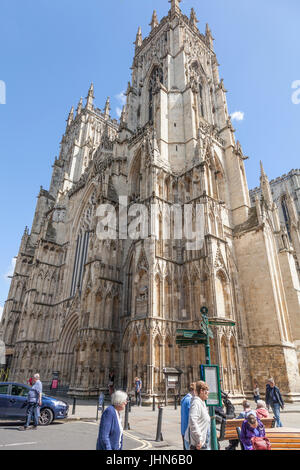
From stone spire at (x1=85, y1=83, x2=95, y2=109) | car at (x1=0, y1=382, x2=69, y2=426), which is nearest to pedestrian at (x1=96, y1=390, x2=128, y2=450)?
car at (x1=0, y1=382, x2=69, y2=426)

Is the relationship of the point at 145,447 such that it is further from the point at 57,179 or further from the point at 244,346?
the point at 57,179

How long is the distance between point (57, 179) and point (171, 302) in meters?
31.5

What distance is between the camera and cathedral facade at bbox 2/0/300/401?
52.1ft

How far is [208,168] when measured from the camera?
2058 cm

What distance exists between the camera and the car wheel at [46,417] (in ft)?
29.2

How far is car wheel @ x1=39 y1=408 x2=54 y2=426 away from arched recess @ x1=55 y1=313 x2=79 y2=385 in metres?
14.7

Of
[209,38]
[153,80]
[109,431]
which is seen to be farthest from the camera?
[209,38]

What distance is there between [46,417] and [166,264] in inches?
400

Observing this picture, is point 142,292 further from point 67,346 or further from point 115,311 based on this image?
point 67,346

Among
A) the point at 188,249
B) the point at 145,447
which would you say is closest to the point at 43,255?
the point at 188,249

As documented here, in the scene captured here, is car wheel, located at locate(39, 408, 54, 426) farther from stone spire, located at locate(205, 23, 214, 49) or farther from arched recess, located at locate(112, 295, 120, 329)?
stone spire, located at locate(205, 23, 214, 49)

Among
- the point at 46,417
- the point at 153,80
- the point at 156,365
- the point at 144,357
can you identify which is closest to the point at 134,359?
the point at 144,357

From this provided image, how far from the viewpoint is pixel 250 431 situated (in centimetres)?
459

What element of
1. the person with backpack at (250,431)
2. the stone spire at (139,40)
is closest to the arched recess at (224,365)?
the person with backpack at (250,431)
